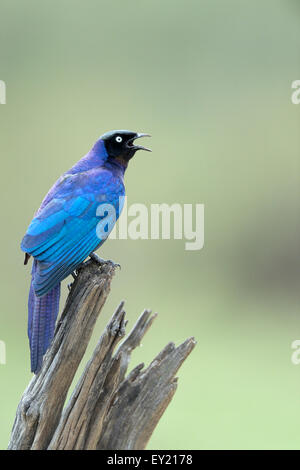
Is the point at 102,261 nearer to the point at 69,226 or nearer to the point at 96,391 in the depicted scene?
the point at 69,226

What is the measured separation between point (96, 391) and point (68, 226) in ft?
2.04

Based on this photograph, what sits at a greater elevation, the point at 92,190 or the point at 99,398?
the point at 92,190

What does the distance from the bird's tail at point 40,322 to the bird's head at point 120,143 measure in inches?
28.6

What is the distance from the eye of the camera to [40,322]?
2.01 metres

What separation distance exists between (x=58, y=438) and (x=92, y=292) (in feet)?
1.54

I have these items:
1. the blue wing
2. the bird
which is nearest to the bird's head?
the bird

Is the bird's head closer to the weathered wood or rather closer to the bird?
the bird

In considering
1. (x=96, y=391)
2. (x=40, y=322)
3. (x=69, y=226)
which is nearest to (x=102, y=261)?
(x=69, y=226)

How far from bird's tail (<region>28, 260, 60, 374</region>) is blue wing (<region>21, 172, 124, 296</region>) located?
5cm

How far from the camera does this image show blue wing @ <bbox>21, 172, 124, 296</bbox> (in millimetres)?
2082

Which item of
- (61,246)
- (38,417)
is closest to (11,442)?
(38,417)

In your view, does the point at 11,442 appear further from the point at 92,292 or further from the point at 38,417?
the point at 92,292

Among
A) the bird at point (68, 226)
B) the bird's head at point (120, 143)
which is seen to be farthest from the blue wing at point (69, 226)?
the bird's head at point (120, 143)
